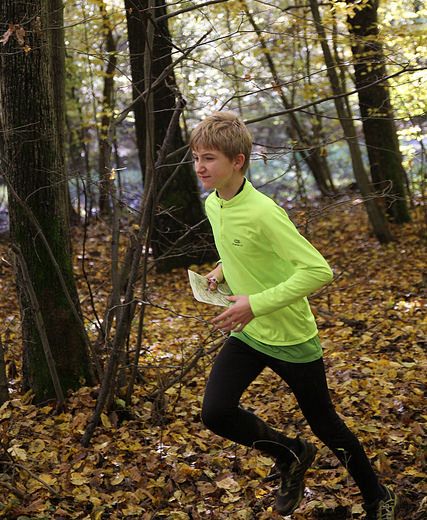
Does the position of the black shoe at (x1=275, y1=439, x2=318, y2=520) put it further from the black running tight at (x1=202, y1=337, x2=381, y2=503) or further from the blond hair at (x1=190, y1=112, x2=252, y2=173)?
the blond hair at (x1=190, y1=112, x2=252, y2=173)

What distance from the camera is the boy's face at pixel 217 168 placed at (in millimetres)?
2883

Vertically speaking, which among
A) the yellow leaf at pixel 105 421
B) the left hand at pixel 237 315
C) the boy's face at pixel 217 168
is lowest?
the yellow leaf at pixel 105 421

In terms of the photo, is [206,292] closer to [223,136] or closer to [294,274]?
[294,274]

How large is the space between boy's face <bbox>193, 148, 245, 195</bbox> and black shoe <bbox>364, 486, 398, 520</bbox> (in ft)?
5.58

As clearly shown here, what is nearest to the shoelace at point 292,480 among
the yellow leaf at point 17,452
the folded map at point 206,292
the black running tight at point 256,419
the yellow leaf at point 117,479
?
the black running tight at point 256,419

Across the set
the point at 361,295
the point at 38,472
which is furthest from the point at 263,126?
the point at 38,472

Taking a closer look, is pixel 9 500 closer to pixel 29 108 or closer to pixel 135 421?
pixel 135 421

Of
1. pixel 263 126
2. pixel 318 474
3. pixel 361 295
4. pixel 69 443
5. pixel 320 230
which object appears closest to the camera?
pixel 318 474

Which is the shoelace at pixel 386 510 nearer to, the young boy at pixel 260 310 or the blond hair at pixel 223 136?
the young boy at pixel 260 310

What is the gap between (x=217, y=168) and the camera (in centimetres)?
289

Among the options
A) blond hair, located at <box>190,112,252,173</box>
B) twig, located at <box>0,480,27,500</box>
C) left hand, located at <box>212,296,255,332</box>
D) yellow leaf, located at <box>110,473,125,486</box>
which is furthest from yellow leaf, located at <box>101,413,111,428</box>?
blond hair, located at <box>190,112,252,173</box>

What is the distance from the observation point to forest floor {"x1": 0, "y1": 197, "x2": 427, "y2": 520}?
11.8 ft

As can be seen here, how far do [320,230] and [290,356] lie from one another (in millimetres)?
10089

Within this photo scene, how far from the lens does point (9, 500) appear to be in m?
3.43
